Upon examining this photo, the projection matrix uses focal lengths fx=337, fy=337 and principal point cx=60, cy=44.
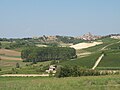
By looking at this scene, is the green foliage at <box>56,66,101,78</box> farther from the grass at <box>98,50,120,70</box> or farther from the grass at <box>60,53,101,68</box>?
the grass at <box>60,53,101,68</box>

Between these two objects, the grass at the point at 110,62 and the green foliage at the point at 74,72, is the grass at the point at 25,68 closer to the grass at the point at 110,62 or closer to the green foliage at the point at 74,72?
the grass at the point at 110,62

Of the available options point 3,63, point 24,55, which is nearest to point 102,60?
point 3,63

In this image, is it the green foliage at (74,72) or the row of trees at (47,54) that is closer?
the green foliage at (74,72)

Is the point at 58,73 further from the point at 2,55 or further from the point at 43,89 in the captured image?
the point at 2,55

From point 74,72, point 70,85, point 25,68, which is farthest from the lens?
point 25,68

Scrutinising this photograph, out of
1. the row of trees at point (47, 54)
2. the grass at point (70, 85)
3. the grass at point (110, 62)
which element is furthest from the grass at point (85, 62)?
the grass at point (70, 85)

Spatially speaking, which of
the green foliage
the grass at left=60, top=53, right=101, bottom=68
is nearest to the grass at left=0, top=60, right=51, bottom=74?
the grass at left=60, top=53, right=101, bottom=68

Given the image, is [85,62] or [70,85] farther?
[85,62]

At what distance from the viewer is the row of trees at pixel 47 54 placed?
160625mm

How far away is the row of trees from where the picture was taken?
160625mm

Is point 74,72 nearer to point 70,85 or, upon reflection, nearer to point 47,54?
point 70,85

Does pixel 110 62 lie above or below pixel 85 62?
below

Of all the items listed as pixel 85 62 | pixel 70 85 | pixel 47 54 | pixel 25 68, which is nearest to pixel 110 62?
pixel 85 62

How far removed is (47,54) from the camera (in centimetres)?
16475
